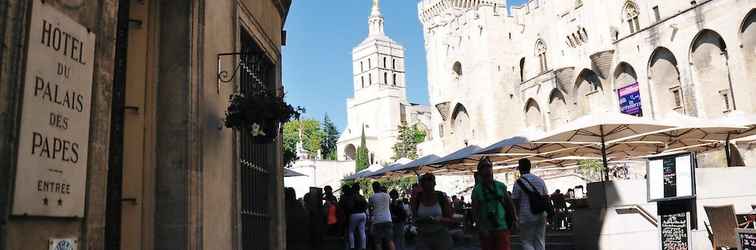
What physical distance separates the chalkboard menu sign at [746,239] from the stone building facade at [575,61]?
1562cm

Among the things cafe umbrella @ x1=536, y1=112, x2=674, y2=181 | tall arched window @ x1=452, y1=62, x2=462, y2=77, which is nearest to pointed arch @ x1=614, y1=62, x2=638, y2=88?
tall arched window @ x1=452, y1=62, x2=462, y2=77

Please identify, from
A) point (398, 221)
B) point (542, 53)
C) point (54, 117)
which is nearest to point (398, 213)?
point (398, 221)

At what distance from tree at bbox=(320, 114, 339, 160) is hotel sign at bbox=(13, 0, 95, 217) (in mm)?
105880

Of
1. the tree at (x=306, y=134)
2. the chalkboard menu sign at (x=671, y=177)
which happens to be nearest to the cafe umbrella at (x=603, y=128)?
the chalkboard menu sign at (x=671, y=177)

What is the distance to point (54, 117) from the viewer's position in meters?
2.96

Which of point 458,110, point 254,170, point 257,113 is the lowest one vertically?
point 254,170

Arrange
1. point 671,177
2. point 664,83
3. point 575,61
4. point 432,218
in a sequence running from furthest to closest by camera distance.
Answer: point 575,61
point 664,83
point 671,177
point 432,218

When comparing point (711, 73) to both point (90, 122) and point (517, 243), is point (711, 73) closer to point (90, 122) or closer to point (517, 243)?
point (517, 243)

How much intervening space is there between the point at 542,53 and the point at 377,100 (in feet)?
191

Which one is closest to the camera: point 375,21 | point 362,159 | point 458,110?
point 458,110

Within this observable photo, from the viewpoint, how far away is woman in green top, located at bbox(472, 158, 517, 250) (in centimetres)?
682

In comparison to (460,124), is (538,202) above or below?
below

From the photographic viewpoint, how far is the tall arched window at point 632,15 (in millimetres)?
36688

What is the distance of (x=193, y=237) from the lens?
17.0 feet
